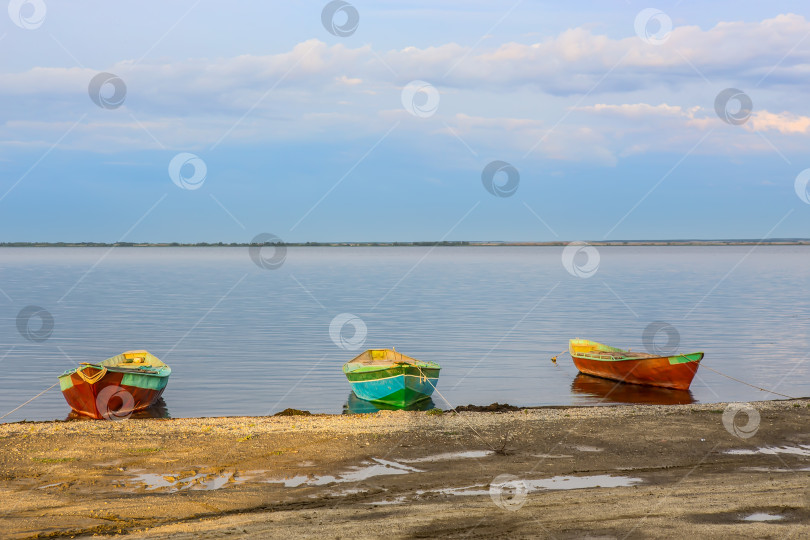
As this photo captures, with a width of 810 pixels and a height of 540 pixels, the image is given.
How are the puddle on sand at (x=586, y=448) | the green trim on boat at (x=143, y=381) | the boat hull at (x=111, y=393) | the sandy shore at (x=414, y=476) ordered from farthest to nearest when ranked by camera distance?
the green trim on boat at (x=143, y=381)
the boat hull at (x=111, y=393)
the puddle on sand at (x=586, y=448)
the sandy shore at (x=414, y=476)

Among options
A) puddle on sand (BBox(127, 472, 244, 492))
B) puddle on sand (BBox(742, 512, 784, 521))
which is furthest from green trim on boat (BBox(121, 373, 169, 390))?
puddle on sand (BBox(742, 512, 784, 521))

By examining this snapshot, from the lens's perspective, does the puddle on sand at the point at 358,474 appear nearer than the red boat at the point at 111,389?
Yes

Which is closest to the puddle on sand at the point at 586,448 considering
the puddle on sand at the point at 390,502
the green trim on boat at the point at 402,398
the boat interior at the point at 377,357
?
the puddle on sand at the point at 390,502

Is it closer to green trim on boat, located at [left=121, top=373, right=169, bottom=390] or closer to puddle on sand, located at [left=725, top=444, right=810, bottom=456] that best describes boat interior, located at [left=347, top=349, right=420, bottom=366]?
green trim on boat, located at [left=121, top=373, right=169, bottom=390]

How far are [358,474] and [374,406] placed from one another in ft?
38.1

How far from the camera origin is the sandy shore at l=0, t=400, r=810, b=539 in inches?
450

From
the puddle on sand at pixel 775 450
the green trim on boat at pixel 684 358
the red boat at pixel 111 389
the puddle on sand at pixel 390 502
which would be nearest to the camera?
the puddle on sand at pixel 390 502

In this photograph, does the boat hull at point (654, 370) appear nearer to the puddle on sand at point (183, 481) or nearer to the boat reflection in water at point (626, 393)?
the boat reflection in water at point (626, 393)

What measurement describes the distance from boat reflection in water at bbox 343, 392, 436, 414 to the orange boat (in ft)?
30.2

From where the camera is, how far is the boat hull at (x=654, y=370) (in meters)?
29.8

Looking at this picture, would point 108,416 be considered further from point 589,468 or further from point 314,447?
point 589,468

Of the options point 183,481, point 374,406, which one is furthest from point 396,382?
point 183,481

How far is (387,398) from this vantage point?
2636 centimetres

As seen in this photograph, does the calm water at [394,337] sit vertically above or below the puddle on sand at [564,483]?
above
